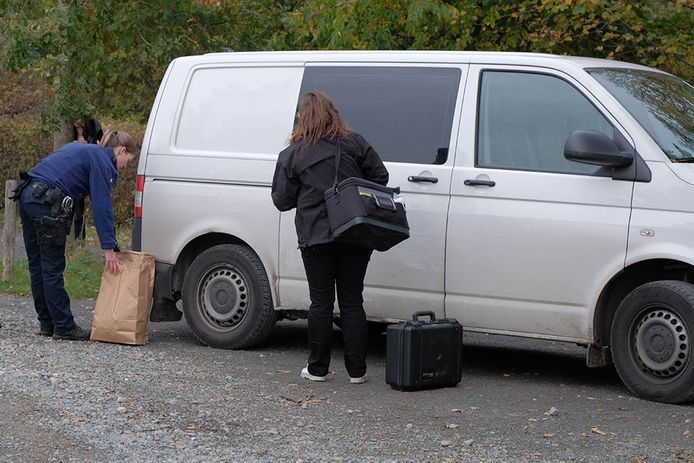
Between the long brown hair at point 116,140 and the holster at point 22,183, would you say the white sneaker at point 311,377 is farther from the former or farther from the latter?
the holster at point 22,183

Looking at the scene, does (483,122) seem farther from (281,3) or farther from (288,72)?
(281,3)

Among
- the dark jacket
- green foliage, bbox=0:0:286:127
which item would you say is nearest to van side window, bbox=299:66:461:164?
the dark jacket

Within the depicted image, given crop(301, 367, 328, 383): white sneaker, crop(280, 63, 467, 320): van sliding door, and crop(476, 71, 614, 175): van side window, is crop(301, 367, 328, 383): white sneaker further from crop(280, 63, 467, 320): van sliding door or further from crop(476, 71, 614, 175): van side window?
crop(476, 71, 614, 175): van side window

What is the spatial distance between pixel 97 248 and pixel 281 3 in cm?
→ 399

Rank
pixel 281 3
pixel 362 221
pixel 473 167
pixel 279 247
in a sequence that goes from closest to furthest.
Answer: pixel 362 221 < pixel 473 167 < pixel 279 247 < pixel 281 3

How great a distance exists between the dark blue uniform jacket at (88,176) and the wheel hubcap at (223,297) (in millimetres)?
733

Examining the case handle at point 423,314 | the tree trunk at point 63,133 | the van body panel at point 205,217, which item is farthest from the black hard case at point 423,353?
the tree trunk at point 63,133

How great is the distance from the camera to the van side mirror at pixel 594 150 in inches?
291

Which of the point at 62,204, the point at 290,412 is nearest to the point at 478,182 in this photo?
the point at 290,412

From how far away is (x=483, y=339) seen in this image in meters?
10.4

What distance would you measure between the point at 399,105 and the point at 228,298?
6.20 ft

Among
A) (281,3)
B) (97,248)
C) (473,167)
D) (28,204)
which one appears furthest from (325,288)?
(97,248)

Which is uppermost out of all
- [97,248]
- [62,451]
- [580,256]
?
[580,256]

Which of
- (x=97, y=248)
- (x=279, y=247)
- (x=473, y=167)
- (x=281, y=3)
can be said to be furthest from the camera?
(x=97, y=248)
